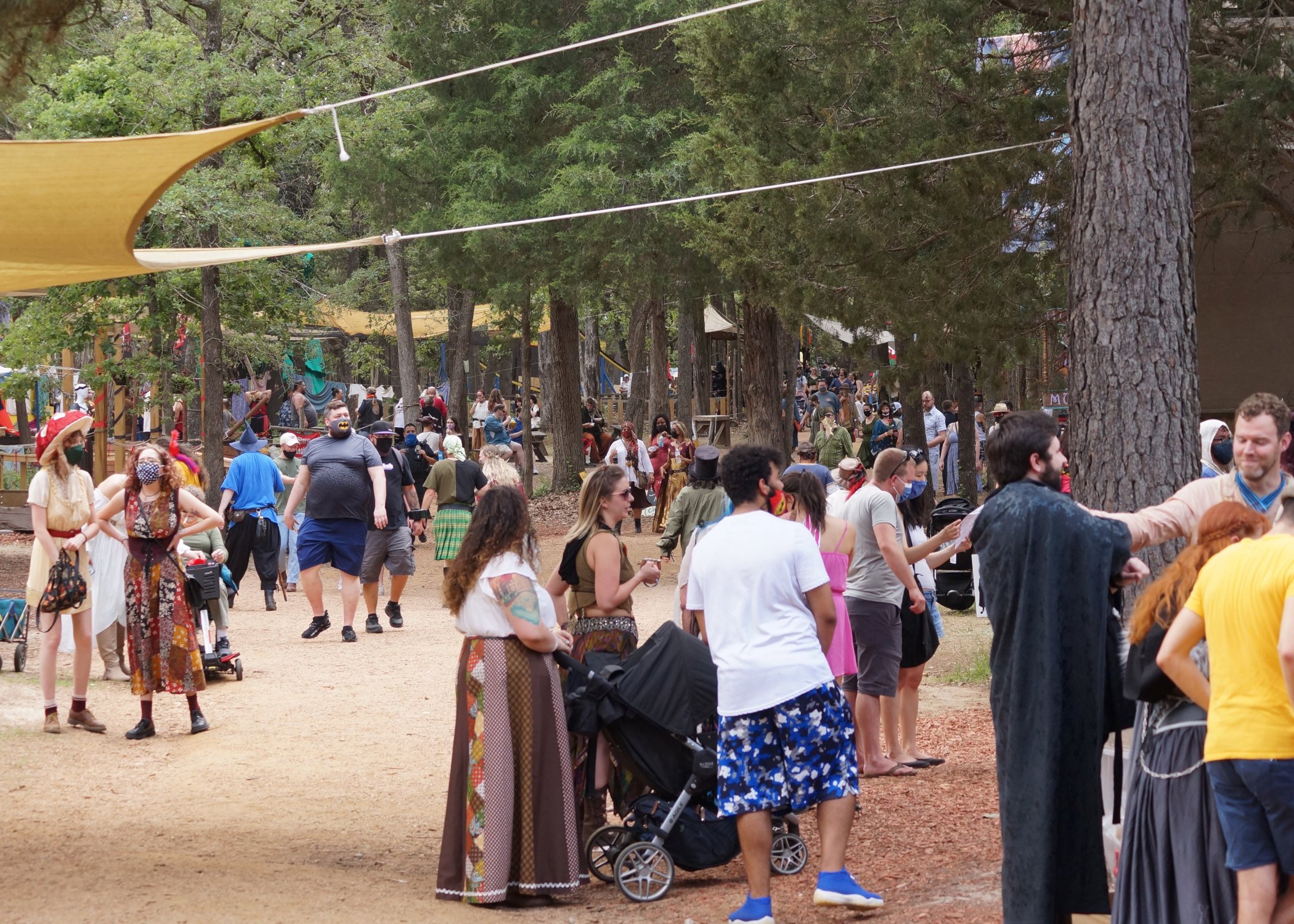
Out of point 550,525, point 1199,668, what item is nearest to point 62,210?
point 1199,668

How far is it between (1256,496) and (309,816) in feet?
15.4

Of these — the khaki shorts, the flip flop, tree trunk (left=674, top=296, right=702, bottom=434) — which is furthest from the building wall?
tree trunk (left=674, top=296, right=702, bottom=434)

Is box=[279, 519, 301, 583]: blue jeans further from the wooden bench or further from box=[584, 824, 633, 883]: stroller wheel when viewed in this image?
→ the wooden bench

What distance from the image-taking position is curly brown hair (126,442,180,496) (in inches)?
334

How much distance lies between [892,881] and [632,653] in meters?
1.42

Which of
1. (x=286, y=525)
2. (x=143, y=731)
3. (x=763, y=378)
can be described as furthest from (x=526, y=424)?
(x=143, y=731)

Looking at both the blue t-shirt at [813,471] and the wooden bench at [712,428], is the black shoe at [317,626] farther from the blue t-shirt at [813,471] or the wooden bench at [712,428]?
the wooden bench at [712,428]

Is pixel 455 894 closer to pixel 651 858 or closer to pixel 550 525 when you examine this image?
pixel 651 858

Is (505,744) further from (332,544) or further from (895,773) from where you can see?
(332,544)

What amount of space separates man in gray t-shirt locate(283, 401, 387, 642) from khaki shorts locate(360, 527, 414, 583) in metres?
0.42

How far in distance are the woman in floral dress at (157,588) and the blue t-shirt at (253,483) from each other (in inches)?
221

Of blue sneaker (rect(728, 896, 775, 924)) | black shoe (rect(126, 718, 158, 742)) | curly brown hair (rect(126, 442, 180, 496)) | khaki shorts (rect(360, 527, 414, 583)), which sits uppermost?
curly brown hair (rect(126, 442, 180, 496))

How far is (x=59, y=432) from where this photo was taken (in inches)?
357

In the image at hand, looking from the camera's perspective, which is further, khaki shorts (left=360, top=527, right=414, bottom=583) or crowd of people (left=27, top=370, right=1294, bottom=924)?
khaki shorts (left=360, top=527, right=414, bottom=583)
